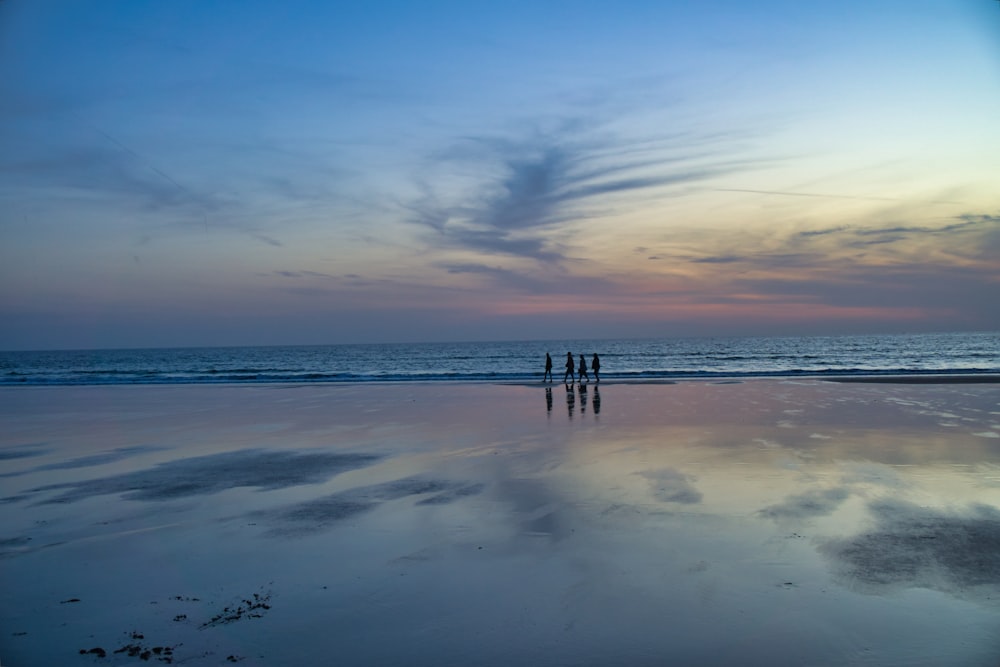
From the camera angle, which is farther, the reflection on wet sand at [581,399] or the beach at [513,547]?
the reflection on wet sand at [581,399]

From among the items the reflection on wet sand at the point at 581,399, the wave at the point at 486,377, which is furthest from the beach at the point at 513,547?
the wave at the point at 486,377

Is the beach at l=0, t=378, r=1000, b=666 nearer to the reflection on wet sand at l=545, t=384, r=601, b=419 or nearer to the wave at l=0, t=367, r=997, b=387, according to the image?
the reflection on wet sand at l=545, t=384, r=601, b=419

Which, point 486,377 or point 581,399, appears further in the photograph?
point 486,377

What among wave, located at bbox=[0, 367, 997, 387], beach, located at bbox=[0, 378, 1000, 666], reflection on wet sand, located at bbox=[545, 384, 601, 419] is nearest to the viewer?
beach, located at bbox=[0, 378, 1000, 666]

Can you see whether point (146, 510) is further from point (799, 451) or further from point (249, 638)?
point (799, 451)

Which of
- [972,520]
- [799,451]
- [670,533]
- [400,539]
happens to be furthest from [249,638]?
[799,451]

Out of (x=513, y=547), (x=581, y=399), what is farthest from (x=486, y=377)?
(x=513, y=547)

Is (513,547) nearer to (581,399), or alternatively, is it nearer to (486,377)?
(581,399)

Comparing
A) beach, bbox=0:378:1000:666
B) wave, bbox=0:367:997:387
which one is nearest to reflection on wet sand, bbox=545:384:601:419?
beach, bbox=0:378:1000:666

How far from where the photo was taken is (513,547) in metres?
8.18

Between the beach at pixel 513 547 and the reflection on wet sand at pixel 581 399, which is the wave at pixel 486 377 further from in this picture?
the beach at pixel 513 547

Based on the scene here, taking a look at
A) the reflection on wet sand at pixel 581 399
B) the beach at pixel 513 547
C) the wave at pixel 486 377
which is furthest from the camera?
the wave at pixel 486 377

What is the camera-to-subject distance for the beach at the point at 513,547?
18.9 feet

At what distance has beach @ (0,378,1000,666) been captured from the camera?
18.9 feet
